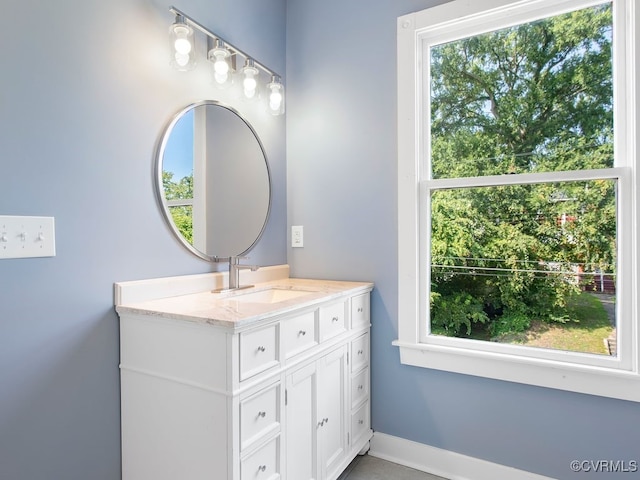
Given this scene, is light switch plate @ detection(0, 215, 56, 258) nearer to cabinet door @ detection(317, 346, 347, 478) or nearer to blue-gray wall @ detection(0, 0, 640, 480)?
blue-gray wall @ detection(0, 0, 640, 480)

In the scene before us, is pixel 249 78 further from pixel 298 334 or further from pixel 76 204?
pixel 298 334

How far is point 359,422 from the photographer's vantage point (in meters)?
1.77

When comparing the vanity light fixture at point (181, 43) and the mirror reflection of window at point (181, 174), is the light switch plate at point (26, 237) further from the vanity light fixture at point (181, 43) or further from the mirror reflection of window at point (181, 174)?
the vanity light fixture at point (181, 43)

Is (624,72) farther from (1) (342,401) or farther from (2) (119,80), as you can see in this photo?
(2) (119,80)

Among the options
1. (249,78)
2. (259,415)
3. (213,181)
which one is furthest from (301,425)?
(249,78)

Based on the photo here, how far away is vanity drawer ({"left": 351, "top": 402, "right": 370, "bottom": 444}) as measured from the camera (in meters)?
1.70

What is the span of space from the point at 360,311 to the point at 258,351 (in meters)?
0.76

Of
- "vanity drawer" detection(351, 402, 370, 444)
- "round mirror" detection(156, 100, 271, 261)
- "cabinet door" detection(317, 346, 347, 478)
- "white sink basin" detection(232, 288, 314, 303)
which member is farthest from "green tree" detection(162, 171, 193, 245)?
"vanity drawer" detection(351, 402, 370, 444)

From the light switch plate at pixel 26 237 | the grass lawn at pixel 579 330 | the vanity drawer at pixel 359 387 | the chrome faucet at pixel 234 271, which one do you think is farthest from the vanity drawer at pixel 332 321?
the light switch plate at pixel 26 237

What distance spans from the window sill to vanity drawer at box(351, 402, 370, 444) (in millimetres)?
310

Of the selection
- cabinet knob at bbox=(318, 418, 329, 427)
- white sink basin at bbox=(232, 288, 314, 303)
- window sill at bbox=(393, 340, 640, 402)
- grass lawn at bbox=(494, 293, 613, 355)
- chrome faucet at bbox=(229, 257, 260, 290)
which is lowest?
cabinet knob at bbox=(318, 418, 329, 427)

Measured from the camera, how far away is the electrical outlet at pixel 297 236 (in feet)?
6.85

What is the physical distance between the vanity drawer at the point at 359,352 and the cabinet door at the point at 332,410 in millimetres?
90

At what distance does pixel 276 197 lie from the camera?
6.76 feet
